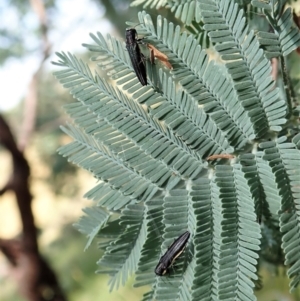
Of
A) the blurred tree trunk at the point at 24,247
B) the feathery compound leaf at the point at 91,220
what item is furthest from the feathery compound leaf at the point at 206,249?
the blurred tree trunk at the point at 24,247

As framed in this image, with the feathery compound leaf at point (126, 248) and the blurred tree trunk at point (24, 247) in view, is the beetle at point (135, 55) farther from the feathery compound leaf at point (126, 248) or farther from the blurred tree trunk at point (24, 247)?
the blurred tree trunk at point (24, 247)

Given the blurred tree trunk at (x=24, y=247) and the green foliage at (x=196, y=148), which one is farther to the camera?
the blurred tree trunk at (x=24, y=247)

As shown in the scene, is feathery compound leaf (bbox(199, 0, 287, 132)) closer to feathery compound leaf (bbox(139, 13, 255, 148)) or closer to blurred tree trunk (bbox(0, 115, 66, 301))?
feathery compound leaf (bbox(139, 13, 255, 148))

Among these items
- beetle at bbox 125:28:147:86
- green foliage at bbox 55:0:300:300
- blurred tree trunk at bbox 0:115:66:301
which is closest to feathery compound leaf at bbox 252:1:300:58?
green foliage at bbox 55:0:300:300

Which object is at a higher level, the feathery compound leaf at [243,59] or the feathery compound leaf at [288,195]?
the feathery compound leaf at [243,59]

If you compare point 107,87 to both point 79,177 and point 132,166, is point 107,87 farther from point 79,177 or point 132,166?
point 79,177

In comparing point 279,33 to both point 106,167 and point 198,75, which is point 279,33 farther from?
point 106,167

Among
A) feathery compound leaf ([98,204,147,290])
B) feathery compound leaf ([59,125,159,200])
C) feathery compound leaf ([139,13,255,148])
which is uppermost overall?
feathery compound leaf ([139,13,255,148])

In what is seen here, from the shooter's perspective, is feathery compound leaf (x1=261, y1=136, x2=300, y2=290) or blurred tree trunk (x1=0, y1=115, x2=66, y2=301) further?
blurred tree trunk (x1=0, y1=115, x2=66, y2=301)
